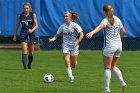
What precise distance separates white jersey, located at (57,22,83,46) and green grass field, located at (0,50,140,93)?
39.6 inches

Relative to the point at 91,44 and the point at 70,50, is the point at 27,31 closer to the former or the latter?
the point at 70,50

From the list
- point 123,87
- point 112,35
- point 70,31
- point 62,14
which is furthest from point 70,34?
point 62,14

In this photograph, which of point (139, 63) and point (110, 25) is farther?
point (139, 63)

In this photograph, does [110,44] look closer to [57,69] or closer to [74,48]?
[74,48]

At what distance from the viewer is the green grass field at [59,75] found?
12898mm

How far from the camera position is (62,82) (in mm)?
14367

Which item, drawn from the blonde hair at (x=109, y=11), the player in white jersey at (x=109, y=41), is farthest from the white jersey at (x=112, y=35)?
the blonde hair at (x=109, y=11)

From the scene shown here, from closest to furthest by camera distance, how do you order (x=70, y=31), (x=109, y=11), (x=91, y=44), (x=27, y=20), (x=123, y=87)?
(x=109, y=11) → (x=123, y=87) → (x=70, y=31) → (x=27, y=20) → (x=91, y=44)

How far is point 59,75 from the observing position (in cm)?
1633

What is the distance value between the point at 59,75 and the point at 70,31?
1.85m

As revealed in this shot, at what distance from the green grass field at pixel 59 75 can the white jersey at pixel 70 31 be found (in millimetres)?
1007

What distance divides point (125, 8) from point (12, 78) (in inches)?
539

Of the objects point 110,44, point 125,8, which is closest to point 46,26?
point 125,8

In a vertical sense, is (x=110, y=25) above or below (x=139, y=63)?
above
